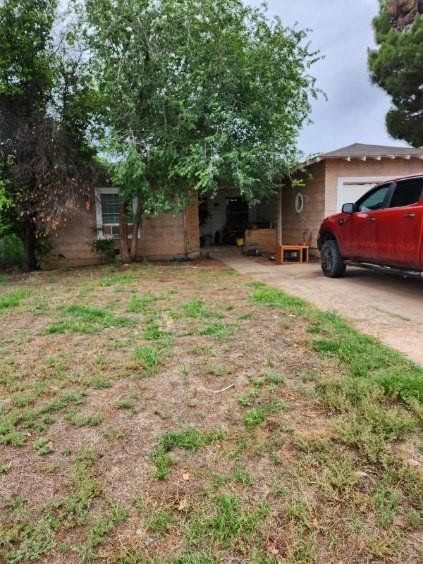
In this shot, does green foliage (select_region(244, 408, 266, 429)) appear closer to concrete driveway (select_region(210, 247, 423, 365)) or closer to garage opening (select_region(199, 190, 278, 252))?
concrete driveway (select_region(210, 247, 423, 365))

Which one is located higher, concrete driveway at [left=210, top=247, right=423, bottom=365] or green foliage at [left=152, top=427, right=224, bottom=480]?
concrete driveway at [left=210, top=247, right=423, bottom=365]

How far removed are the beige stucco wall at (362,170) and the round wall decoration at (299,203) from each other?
1.60m

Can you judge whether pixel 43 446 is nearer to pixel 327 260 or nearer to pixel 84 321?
pixel 84 321

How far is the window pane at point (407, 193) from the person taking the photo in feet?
16.0

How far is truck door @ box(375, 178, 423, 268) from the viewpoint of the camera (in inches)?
185

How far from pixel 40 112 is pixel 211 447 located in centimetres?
920

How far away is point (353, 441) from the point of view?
6.63 ft

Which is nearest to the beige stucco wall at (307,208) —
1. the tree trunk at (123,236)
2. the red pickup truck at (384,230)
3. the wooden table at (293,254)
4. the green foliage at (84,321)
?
the wooden table at (293,254)

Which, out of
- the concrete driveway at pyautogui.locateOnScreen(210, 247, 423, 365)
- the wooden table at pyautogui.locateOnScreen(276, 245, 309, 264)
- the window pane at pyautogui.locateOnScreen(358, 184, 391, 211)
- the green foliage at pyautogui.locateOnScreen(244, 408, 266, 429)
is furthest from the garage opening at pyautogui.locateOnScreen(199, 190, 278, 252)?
the green foliage at pyautogui.locateOnScreen(244, 408, 266, 429)

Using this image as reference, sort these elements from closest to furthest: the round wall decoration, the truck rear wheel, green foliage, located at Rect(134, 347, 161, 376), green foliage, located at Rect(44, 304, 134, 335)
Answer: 1. green foliage, located at Rect(134, 347, 161, 376)
2. green foliage, located at Rect(44, 304, 134, 335)
3. the truck rear wheel
4. the round wall decoration

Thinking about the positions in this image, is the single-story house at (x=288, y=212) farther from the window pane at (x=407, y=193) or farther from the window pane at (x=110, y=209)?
the window pane at (x=407, y=193)

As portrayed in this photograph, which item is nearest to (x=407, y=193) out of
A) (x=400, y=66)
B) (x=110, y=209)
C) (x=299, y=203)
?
(x=299, y=203)

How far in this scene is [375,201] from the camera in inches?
228

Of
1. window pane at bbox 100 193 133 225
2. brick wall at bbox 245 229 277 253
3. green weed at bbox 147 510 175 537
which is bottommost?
green weed at bbox 147 510 175 537
